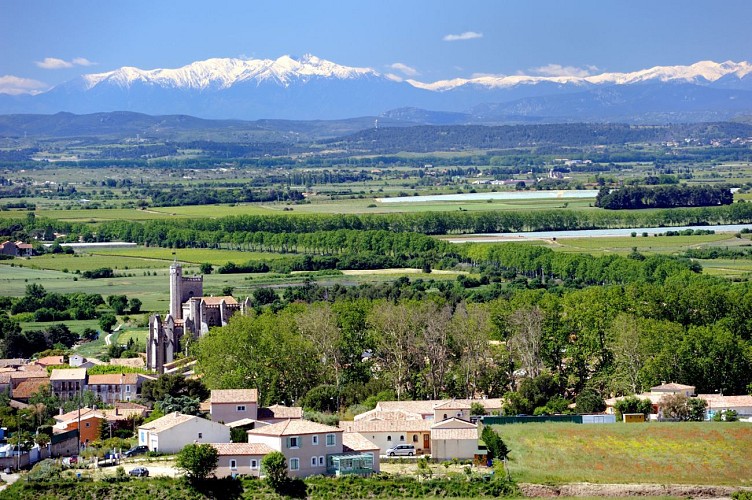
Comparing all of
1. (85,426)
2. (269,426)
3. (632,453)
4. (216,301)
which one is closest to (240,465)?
(269,426)

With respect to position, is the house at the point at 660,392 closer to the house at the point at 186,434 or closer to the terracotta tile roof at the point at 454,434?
the terracotta tile roof at the point at 454,434

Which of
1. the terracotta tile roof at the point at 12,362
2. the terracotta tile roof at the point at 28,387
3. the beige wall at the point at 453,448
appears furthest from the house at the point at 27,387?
the beige wall at the point at 453,448

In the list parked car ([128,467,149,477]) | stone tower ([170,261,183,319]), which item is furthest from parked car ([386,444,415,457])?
stone tower ([170,261,183,319])

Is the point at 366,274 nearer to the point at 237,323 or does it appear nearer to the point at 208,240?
the point at 208,240

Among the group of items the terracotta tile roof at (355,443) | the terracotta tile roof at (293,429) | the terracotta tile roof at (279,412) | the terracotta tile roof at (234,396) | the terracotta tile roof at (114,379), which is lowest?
the terracotta tile roof at (114,379)

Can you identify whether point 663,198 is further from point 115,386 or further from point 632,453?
point 632,453
